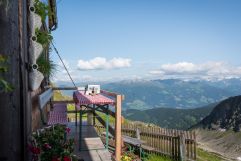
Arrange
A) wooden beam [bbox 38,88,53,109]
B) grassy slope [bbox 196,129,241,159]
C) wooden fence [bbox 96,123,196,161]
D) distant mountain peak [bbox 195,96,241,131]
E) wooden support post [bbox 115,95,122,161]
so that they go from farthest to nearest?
distant mountain peak [bbox 195,96,241,131] → grassy slope [bbox 196,129,241,159] → wooden fence [bbox 96,123,196,161] → wooden support post [bbox 115,95,122,161] → wooden beam [bbox 38,88,53,109]

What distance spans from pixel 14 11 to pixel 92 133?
7483 millimetres

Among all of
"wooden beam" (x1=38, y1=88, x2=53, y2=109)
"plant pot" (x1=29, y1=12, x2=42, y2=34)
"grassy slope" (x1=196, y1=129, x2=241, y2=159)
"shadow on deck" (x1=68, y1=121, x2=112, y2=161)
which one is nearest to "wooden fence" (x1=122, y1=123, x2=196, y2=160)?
"shadow on deck" (x1=68, y1=121, x2=112, y2=161)

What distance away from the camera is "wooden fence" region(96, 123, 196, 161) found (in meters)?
13.6

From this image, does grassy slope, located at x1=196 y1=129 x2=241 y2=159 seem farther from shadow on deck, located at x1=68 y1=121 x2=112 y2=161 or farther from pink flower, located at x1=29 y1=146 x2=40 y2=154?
pink flower, located at x1=29 y1=146 x2=40 y2=154

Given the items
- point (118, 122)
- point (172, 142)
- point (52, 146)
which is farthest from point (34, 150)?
point (172, 142)

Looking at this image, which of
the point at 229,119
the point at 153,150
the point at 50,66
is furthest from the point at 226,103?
the point at 50,66

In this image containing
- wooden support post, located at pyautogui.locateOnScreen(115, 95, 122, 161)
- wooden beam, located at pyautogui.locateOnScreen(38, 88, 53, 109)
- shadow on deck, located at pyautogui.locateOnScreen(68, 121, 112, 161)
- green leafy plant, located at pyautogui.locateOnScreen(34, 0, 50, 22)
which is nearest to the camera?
green leafy plant, located at pyautogui.locateOnScreen(34, 0, 50, 22)

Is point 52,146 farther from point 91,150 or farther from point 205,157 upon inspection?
point 205,157

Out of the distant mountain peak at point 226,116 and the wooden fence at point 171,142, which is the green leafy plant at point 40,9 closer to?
the wooden fence at point 171,142

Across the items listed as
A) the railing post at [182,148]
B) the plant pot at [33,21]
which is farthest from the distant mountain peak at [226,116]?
the plant pot at [33,21]

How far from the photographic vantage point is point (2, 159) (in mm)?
4391

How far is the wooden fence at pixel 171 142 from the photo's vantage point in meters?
13.6

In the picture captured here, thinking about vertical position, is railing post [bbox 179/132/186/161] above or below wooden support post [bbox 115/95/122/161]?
below

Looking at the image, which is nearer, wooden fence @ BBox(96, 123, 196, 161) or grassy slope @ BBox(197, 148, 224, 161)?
wooden fence @ BBox(96, 123, 196, 161)
